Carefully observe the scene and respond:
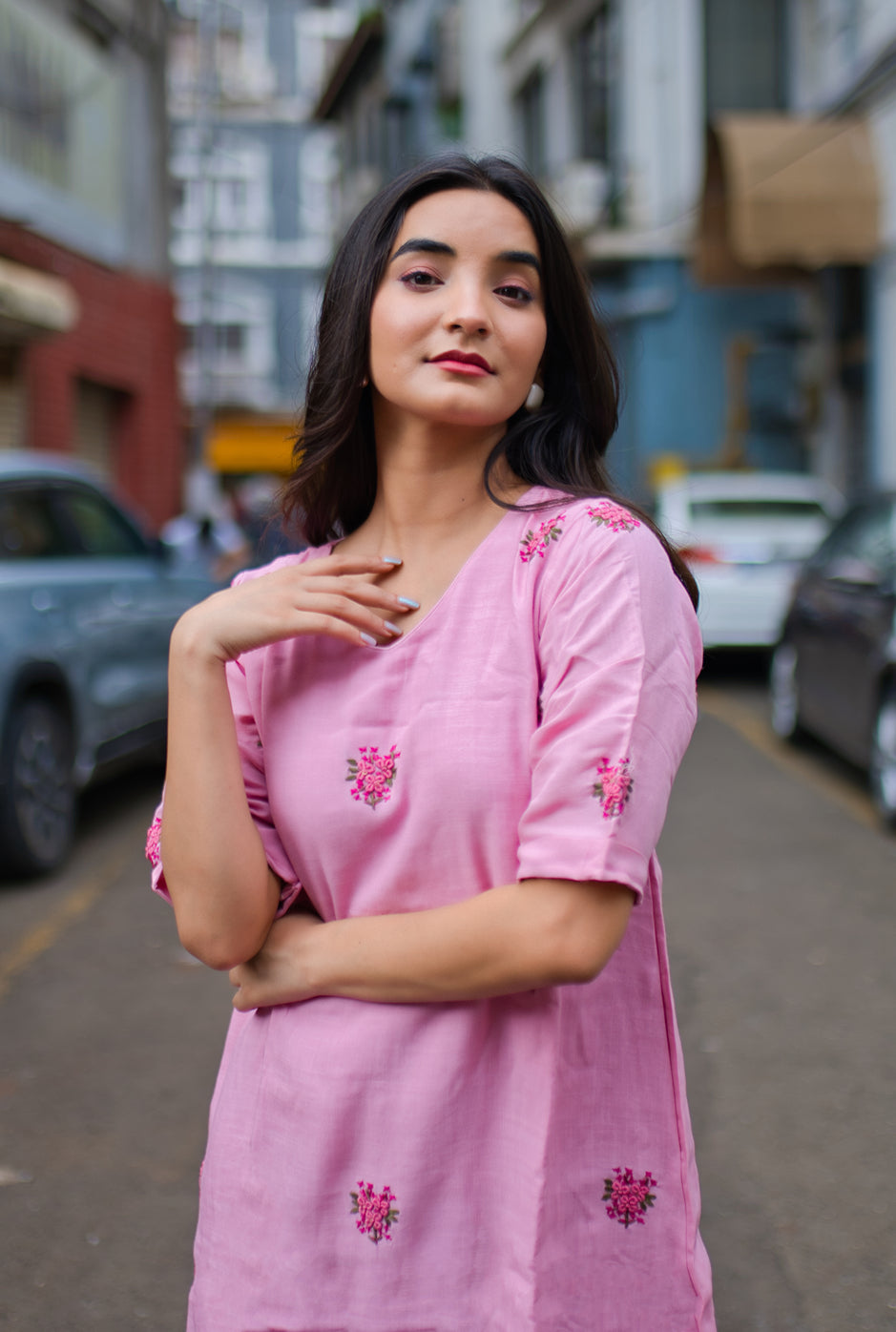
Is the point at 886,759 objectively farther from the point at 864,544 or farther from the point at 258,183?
the point at 258,183

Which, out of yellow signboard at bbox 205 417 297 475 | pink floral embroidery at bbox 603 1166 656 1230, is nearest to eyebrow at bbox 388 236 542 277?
pink floral embroidery at bbox 603 1166 656 1230

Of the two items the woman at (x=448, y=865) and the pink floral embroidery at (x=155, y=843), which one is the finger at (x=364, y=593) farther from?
the pink floral embroidery at (x=155, y=843)

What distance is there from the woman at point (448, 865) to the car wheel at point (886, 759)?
16.7ft

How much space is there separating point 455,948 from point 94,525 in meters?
5.75

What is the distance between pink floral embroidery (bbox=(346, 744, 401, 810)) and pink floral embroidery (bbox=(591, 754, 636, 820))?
0.70 feet

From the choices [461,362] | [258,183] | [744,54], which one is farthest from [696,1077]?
[258,183]

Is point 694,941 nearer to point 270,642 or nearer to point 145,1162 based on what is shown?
point 145,1162

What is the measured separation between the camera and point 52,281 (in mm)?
13633

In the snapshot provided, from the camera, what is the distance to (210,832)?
1433 millimetres

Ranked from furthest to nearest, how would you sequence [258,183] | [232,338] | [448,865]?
[258,183]
[232,338]
[448,865]

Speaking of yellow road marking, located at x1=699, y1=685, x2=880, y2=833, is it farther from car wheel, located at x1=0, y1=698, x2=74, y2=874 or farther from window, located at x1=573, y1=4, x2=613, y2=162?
window, located at x1=573, y1=4, x2=613, y2=162

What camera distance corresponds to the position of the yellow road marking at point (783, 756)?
7027mm

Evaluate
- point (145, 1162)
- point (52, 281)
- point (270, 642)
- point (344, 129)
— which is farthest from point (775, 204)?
point (344, 129)

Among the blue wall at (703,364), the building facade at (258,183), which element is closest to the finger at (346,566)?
the blue wall at (703,364)
